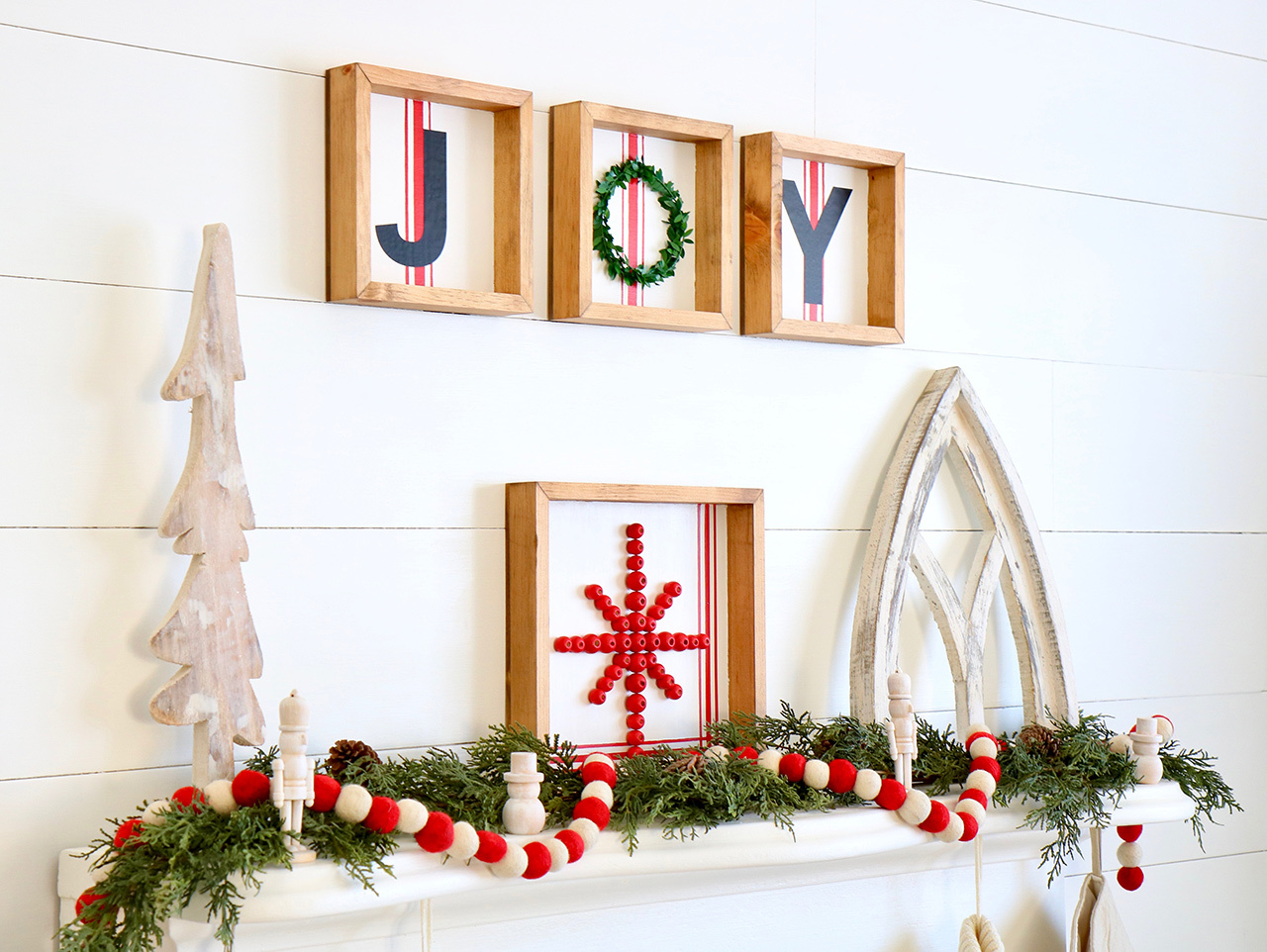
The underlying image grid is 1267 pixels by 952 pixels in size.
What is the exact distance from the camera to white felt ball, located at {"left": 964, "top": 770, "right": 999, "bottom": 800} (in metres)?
1.10

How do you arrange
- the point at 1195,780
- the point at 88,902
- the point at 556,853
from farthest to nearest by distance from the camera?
the point at 1195,780 → the point at 556,853 → the point at 88,902

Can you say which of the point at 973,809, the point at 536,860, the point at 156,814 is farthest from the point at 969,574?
the point at 156,814

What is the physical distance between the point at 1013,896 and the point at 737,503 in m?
0.54

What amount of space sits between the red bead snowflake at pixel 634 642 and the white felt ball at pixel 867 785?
18 cm

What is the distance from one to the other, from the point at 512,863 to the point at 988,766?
46 centimetres

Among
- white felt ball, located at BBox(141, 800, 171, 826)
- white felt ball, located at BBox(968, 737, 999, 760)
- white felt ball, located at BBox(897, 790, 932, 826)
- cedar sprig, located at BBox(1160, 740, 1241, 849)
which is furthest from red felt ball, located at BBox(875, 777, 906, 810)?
white felt ball, located at BBox(141, 800, 171, 826)

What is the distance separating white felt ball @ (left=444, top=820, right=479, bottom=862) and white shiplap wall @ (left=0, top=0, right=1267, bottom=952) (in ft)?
0.60

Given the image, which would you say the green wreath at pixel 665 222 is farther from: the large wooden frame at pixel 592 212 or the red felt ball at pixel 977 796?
the red felt ball at pixel 977 796

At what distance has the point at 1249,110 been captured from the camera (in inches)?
59.6

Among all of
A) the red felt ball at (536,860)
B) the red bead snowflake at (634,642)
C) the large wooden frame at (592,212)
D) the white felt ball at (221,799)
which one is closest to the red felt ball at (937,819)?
the red bead snowflake at (634,642)

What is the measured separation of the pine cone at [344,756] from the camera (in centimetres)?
92

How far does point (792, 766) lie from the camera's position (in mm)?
1043

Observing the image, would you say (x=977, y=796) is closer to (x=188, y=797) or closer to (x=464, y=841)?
(x=464, y=841)

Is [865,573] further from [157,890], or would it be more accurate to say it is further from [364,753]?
[157,890]
